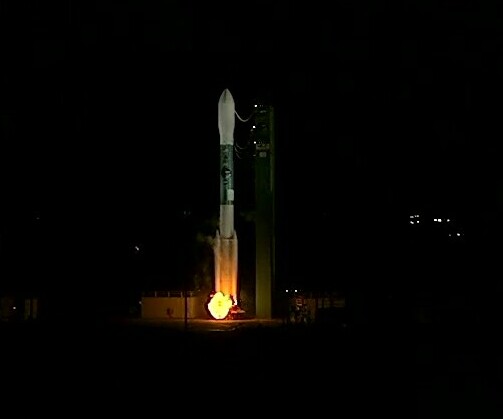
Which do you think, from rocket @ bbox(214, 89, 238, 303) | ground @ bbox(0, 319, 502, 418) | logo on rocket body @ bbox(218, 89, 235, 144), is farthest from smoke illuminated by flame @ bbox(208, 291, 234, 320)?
ground @ bbox(0, 319, 502, 418)

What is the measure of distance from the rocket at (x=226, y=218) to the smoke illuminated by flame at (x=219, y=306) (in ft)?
3.68

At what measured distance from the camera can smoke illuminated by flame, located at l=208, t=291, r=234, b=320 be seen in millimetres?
36531

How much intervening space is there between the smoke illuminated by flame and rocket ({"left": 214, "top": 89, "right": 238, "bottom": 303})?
44.1 inches

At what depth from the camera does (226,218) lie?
3888 cm

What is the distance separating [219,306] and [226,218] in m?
4.47

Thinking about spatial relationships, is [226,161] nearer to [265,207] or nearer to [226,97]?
[226,97]

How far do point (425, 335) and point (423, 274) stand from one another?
730 inches

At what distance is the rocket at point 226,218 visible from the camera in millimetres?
38500

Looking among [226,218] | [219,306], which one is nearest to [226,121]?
[226,218]

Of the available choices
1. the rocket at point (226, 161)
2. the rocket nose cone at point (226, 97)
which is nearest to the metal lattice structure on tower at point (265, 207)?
the rocket at point (226, 161)

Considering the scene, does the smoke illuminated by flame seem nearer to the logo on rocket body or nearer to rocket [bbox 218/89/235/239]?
rocket [bbox 218/89/235/239]

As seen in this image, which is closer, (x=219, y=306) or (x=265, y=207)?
(x=265, y=207)

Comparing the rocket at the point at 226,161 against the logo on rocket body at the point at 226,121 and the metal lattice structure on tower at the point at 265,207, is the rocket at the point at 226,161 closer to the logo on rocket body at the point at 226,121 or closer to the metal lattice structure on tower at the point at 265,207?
the logo on rocket body at the point at 226,121

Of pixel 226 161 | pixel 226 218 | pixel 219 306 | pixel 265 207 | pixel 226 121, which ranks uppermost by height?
pixel 226 121
